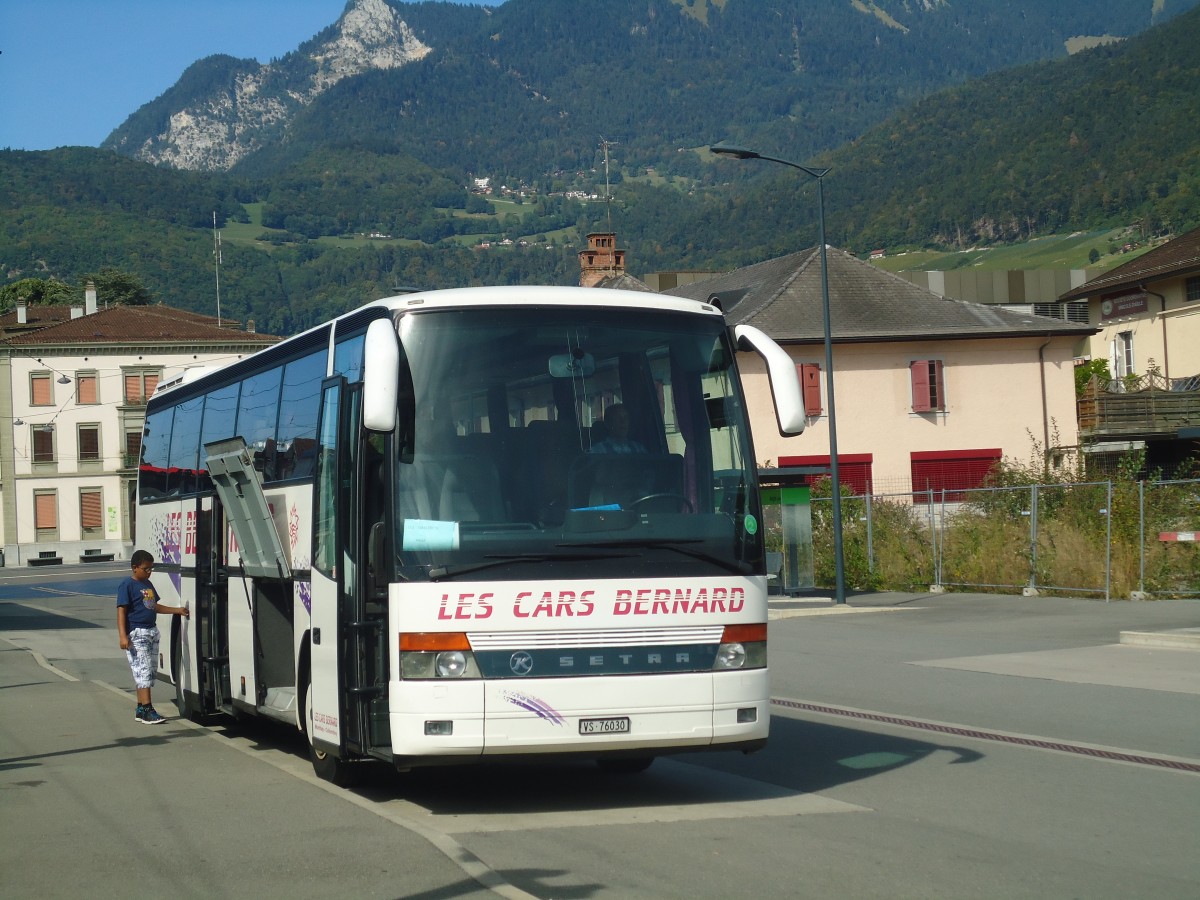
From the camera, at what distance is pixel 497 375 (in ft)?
29.9

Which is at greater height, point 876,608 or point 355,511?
point 355,511

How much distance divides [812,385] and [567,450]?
4401 centimetres

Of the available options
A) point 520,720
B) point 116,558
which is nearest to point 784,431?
point 520,720

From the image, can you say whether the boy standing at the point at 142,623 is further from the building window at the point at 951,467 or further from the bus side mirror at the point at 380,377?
the building window at the point at 951,467

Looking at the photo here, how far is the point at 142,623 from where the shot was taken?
14.1 meters

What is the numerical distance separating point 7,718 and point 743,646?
9211 mm

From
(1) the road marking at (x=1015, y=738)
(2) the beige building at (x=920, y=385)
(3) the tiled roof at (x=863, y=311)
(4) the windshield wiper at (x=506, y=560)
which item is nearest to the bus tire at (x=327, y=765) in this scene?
(4) the windshield wiper at (x=506, y=560)

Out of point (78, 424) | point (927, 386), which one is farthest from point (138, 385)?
point (927, 386)

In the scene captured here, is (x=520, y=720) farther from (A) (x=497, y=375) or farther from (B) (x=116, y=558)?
(B) (x=116, y=558)

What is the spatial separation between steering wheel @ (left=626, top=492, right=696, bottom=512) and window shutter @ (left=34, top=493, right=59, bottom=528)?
78.4m

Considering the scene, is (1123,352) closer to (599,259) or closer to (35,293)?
(599,259)

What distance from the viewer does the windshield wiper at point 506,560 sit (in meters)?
8.52

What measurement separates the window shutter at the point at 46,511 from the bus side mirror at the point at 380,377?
78.2 m

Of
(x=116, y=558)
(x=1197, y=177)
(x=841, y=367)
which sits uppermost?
(x=1197, y=177)
